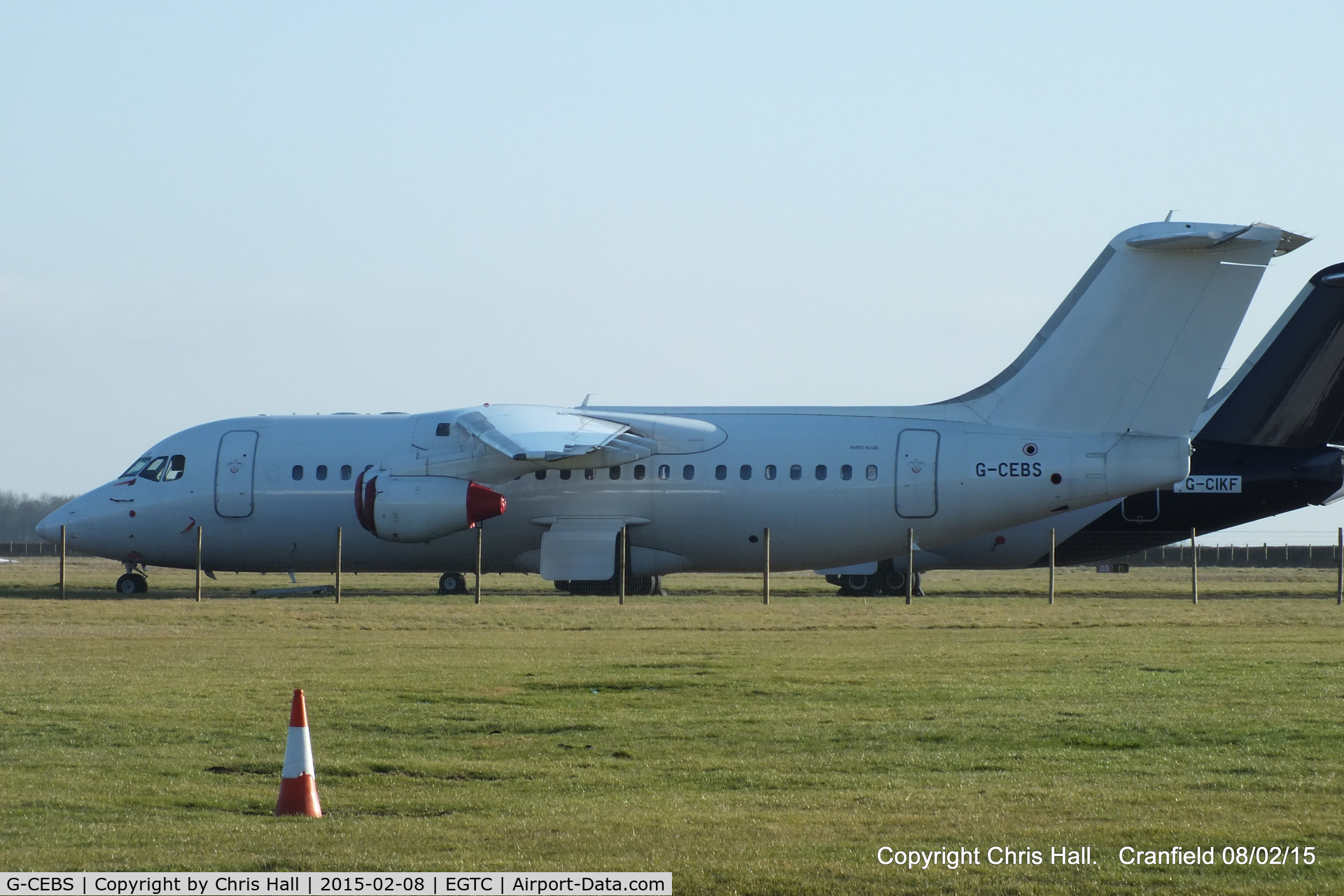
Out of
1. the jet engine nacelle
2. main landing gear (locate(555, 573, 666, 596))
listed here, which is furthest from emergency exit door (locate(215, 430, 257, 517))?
main landing gear (locate(555, 573, 666, 596))

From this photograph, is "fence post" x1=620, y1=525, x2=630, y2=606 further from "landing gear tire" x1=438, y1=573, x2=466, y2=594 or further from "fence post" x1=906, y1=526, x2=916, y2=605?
"landing gear tire" x1=438, y1=573, x2=466, y2=594

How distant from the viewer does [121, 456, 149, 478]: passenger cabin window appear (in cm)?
3366

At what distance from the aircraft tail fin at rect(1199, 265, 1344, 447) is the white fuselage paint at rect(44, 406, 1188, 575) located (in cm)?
549

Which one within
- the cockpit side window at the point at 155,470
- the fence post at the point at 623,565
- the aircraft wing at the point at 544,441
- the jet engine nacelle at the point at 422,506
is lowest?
the fence post at the point at 623,565

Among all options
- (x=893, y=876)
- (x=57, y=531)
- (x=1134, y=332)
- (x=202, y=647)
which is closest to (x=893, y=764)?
(x=893, y=876)

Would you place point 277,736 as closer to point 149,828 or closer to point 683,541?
point 149,828

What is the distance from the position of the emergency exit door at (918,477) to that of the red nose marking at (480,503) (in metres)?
7.44

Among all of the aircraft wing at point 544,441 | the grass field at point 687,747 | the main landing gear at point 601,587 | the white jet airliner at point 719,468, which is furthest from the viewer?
the main landing gear at point 601,587

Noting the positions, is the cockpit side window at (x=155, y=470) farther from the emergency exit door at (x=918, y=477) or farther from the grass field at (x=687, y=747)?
the emergency exit door at (x=918, y=477)

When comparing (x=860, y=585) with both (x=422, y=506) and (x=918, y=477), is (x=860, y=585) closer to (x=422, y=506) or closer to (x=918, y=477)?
(x=918, y=477)

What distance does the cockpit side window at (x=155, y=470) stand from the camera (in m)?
33.3

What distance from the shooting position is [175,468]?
33219 mm

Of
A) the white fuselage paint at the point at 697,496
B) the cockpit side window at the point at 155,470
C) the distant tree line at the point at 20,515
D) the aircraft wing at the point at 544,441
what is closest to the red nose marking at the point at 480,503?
the aircraft wing at the point at 544,441

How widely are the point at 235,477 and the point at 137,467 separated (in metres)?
2.62
